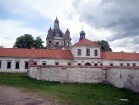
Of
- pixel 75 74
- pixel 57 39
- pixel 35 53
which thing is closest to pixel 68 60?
pixel 35 53

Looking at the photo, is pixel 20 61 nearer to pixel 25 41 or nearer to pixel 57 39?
pixel 25 41

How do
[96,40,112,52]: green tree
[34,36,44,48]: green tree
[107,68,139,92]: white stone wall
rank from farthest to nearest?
1. [96,40,112,52]: green tree
2. [34,36,44,48]: green tree
3. [107,68,139,92]: white stone wall

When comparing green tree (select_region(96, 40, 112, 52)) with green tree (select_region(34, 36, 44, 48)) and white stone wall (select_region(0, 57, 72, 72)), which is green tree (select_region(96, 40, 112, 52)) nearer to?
green tree (select_region(34, 36, 44, 48))

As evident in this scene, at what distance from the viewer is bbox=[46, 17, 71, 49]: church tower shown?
70.0 metres

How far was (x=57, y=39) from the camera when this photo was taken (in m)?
70.5

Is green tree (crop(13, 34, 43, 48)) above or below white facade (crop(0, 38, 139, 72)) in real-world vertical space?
above

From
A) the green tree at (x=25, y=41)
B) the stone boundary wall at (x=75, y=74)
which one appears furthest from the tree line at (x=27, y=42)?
the stone boundary wall at (x=75, y=74)

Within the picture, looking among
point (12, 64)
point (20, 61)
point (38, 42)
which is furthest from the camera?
point (38, 42)

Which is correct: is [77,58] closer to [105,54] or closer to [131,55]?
[105,54]

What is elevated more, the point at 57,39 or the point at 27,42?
the point at 57,39

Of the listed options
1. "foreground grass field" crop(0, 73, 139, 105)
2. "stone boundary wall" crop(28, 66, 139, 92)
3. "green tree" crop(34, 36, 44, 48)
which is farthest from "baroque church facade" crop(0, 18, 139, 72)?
"green tree" crop(34, 36, 44, 48)

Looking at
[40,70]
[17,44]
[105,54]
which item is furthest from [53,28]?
[40,70]

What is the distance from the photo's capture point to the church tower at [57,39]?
7000cm

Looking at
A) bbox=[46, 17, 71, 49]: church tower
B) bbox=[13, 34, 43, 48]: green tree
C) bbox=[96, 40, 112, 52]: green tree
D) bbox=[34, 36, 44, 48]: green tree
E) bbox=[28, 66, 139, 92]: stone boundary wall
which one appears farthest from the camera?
bbox=[96, 40, 112, 52]: green tree
